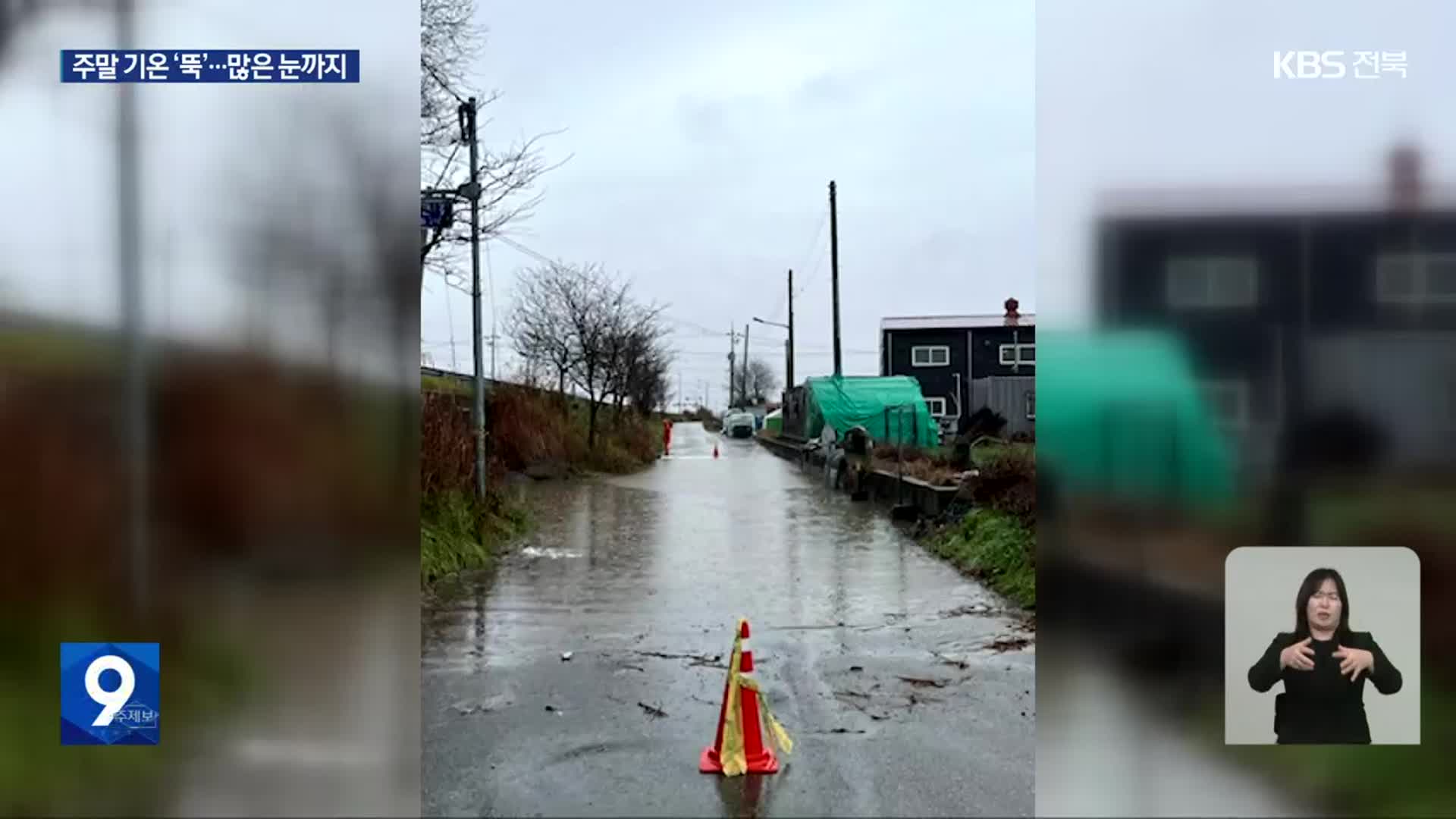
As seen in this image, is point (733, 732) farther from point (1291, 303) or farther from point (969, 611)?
point (969, 611)

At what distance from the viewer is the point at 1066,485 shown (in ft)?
12.7

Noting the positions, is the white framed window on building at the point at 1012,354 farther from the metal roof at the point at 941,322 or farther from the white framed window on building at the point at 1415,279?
the white framed window on building at the point at 1415,279

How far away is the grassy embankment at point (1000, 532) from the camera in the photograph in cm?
882

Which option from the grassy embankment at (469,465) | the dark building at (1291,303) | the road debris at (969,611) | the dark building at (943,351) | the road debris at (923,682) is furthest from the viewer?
the dark building at (943,351)

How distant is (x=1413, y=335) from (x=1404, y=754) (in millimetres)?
1671

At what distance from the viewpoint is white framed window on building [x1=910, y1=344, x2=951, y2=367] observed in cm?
4100

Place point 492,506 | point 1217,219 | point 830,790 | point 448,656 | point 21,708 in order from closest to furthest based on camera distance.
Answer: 1. point 1217,219
2. point 21,708
3. point 830,790
4. point 448,656
5. point 492,506

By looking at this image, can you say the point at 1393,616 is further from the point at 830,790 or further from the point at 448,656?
the point at 448,656

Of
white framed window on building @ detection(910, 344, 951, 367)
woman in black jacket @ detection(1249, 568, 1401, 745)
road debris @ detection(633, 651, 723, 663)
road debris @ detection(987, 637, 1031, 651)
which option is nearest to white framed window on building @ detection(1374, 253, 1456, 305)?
woman in black jacket @ detection(1249, 568, 1401, 745)

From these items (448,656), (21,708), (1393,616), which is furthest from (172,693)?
(1393,616)

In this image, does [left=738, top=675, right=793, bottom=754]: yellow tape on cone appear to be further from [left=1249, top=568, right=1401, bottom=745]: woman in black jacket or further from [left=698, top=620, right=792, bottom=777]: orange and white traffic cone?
[left=1249, top=568, right=1401, bottom=745]: woman in black jacket

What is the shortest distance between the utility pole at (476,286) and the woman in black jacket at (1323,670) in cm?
862

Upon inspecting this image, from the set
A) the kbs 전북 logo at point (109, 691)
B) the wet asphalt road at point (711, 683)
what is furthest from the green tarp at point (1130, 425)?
the kbs 전북 logo at point (109, 691)

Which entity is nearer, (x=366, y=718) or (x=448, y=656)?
(x=366, y=718)
